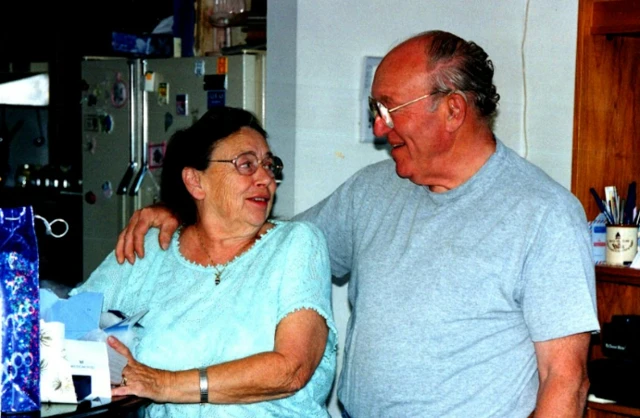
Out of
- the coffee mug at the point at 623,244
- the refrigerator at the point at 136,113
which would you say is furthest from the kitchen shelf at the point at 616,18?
the refrigerator at the point at 136,113

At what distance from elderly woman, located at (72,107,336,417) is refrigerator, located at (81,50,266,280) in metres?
1.37

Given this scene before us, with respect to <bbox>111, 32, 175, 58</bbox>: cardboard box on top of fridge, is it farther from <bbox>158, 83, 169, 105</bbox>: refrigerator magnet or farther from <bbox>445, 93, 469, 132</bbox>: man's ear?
<bbox>445, 93, 469, 132</bbox>: man's ear

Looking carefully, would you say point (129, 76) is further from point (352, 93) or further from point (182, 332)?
point (182, 332)

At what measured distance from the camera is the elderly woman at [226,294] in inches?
76.9

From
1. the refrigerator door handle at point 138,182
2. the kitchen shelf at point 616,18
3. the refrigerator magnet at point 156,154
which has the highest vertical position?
the kitchen shelf at point 616,18

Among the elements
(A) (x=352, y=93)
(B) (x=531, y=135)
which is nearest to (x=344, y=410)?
(A) (x=352, y=93)

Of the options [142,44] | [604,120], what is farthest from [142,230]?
[142,44]

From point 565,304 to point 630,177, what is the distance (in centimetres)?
143

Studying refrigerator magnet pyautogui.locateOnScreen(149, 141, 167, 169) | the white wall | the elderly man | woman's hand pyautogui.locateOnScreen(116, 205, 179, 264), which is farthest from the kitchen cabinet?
refrigerator magnet pyautogui.locateOnScreen(149, 141, 167, 169)

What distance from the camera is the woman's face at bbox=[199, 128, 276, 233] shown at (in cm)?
215

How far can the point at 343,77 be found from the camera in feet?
10.6

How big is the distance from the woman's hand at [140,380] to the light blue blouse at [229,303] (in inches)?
4.8

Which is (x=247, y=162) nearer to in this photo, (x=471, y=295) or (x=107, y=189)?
(x=471, y=295)

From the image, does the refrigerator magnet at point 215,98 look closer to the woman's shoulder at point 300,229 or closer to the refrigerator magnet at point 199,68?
the refrigerator magnet at point 199,68
